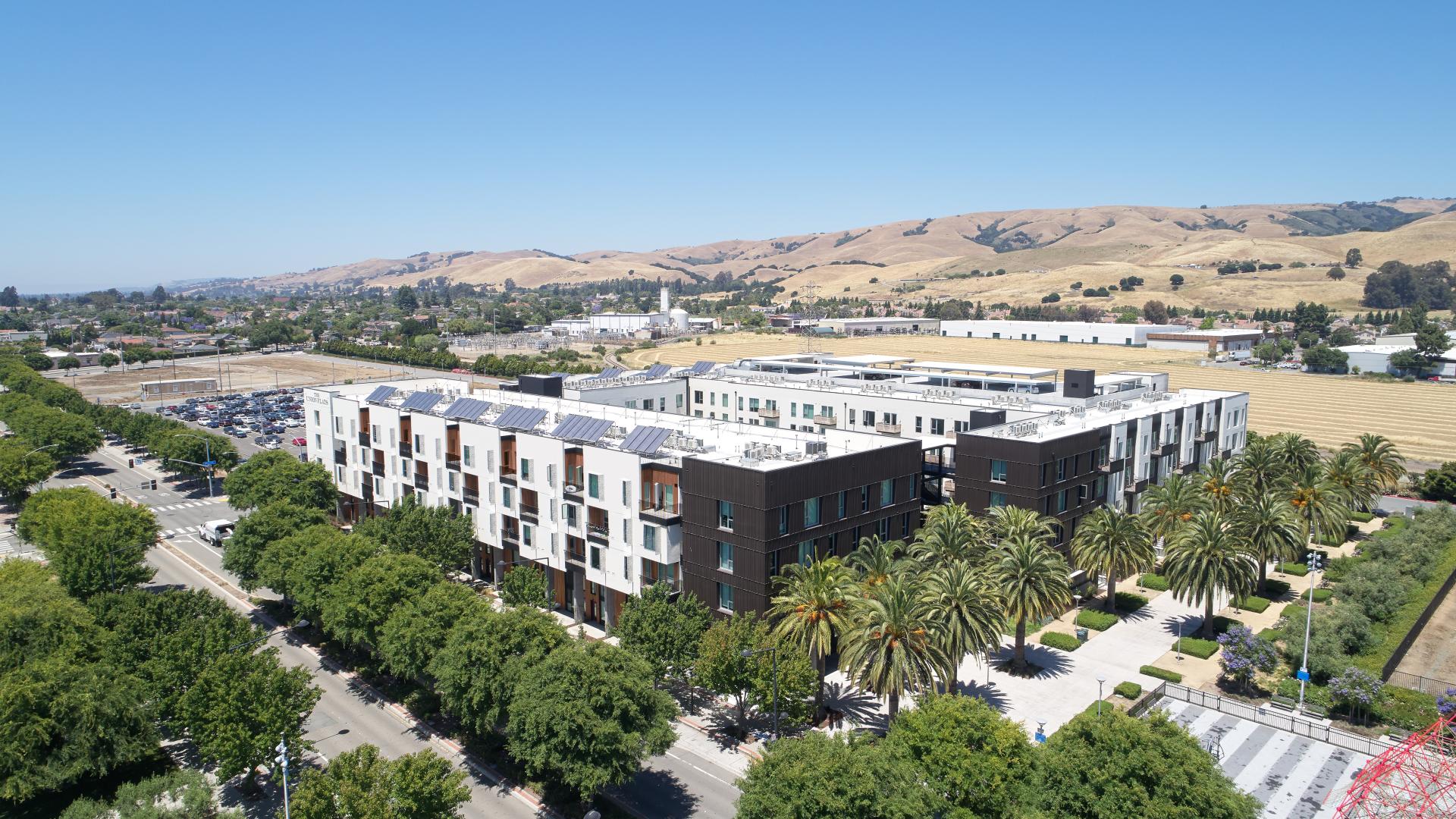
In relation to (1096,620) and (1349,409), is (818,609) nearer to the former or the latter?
(1096,620)

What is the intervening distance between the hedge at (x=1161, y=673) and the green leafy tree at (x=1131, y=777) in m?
24.5

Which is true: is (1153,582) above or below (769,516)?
below

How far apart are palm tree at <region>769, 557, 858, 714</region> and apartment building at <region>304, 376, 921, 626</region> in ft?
15.0

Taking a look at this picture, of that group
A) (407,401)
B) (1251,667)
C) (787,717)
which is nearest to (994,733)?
(787,717)

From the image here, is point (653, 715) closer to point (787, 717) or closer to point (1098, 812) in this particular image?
point (787, 717)

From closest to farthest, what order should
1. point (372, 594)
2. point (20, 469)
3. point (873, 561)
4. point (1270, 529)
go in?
point (372, 594)
point (873, 561)
point (1270, 529)
point (20, 469)

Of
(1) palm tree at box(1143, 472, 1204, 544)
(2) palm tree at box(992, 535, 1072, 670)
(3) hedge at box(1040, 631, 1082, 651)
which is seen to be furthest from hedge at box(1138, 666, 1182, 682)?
(1) palm tree at box(1143, 472, 1204, 544)

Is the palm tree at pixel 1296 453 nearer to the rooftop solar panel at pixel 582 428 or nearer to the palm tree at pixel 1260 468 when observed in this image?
the palm tree at pixel 1260 468

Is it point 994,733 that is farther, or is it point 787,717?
point 787,717

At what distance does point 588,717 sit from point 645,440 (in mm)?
25415

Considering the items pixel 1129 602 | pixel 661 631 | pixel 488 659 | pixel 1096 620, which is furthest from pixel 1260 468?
pixel 488 659

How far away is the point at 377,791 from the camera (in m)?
35.6

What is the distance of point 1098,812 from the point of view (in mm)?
32844

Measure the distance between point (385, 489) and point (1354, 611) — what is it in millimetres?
80548
